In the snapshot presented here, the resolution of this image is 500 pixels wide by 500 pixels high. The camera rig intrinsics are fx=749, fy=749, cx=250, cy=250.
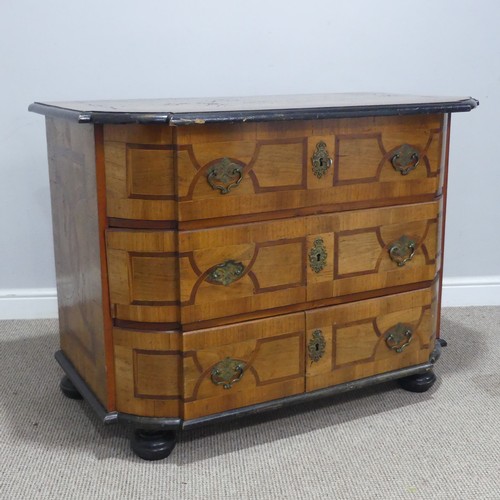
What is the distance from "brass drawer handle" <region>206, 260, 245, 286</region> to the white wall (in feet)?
3.07

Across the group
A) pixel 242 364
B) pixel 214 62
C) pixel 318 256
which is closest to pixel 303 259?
pixel 318 256

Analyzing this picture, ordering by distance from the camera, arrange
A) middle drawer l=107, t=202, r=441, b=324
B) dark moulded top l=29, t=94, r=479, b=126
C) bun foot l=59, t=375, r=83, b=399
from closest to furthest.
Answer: dark moulded top l=29, t=94, r=479, b=126 → middle drawer l=107, t=202, r=441, b=324 → bun foot l=59, t=375, r=83, b=399

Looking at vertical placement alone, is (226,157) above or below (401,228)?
above

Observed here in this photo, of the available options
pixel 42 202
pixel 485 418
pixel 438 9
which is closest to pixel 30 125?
pixel 42 202

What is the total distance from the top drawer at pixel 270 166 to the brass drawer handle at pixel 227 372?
33 centimetres

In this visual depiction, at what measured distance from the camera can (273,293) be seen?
1.67 m

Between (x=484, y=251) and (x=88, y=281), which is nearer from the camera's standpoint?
(x=88, y=281)

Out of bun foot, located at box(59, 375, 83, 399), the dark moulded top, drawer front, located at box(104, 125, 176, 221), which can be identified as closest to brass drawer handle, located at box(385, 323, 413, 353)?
the dark moulded top

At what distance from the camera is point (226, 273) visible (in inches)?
63.2

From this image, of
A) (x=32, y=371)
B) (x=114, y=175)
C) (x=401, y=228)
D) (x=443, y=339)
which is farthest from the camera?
(x=443, y=339)

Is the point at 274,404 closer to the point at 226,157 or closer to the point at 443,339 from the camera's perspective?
the point at 226,157

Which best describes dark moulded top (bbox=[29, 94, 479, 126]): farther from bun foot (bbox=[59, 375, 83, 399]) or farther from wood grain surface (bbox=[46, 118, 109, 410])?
bun foot (bbox=[59, 375, 83, 399])

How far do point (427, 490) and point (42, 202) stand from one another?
4.89ft

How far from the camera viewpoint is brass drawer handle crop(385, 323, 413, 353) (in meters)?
1.86
